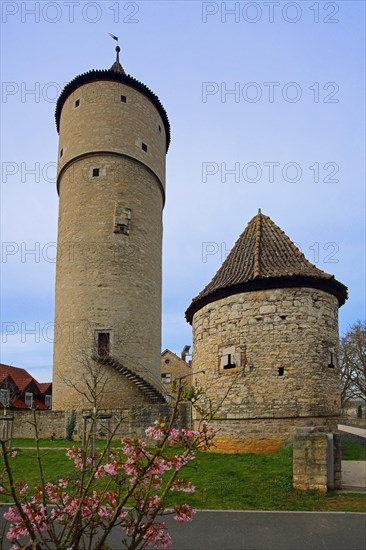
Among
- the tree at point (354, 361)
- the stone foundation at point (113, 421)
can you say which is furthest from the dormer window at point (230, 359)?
the tree at point (354, 361)

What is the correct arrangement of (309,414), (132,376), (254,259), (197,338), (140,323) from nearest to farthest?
(309,414)
(254,259)
(197,338)
(132,376)
(140,323)

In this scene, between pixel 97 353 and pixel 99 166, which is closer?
pixel 97 353

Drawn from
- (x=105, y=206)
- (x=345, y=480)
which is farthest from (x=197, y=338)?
(x=105, y=206)

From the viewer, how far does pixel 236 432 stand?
1309cm

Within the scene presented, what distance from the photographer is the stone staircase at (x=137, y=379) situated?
22.4m

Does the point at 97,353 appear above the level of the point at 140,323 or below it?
below

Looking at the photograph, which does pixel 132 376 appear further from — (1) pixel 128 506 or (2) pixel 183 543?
(2) pixel 183 543

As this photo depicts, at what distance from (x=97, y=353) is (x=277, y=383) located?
1250cm

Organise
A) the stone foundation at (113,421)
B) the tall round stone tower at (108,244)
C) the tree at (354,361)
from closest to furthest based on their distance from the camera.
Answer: the stone foundation at (113,421) → the tall round stone tower at (108,244) → the tree at (354,361)

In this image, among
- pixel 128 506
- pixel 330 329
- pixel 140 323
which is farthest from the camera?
pixel 140 323

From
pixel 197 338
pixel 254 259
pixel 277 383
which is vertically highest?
pixel 254 259

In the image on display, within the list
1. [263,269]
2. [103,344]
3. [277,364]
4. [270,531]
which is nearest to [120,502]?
[270,531]

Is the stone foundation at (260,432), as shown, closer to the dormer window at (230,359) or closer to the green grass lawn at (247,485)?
the green grass lawn at (247,485)

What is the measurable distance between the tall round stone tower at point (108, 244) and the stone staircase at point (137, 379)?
5 centimetres
